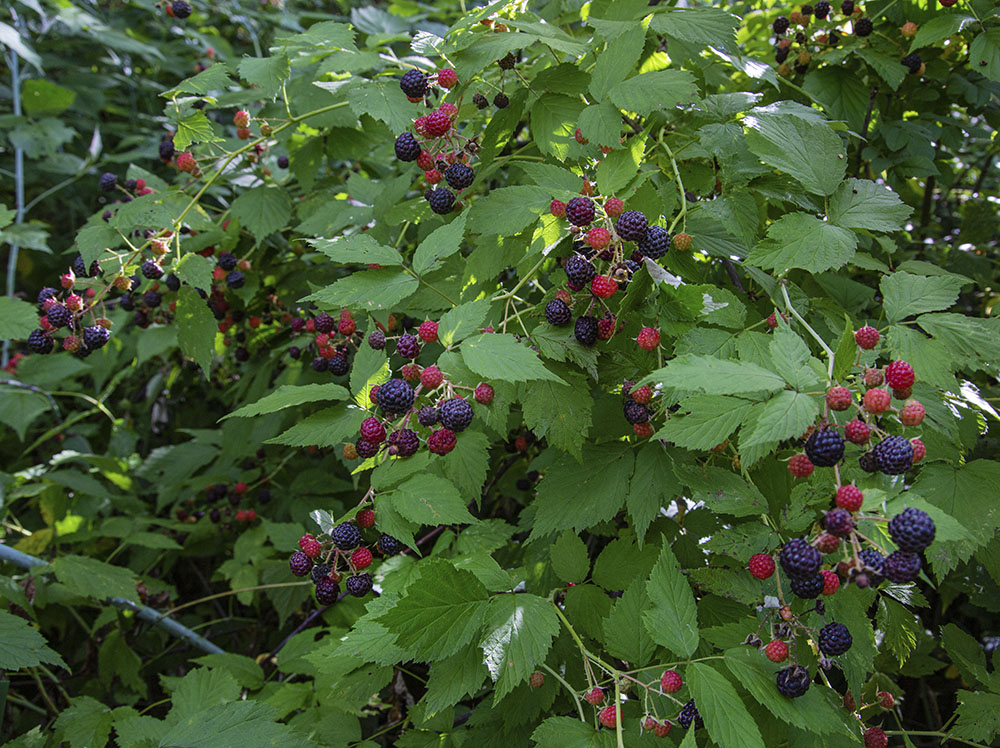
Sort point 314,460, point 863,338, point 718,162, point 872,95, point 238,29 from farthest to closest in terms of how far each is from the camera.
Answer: point 238,29 < point 314,460 < point 872,95 < point 718,162 < point 863,338

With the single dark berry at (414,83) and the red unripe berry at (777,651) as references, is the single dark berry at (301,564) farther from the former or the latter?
the single dark berry at (414,83)

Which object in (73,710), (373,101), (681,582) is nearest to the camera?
(681,582)

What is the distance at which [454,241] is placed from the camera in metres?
1.63

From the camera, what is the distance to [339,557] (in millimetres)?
1593

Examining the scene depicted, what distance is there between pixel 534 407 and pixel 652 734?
2.50ft

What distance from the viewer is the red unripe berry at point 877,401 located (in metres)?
1.15

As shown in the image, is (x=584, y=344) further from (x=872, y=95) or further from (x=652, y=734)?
(x=872, y=95)

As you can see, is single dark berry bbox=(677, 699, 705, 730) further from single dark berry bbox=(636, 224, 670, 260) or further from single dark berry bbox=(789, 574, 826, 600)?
single dark berry bbox=(636, 224, 670, 260)

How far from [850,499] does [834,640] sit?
1.18ft

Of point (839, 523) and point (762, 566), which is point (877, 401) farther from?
point (762, 566)

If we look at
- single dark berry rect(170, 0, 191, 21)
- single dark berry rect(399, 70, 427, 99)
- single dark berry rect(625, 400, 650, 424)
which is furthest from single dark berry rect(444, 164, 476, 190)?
single dark berry rect(170, 0, 191, 21)

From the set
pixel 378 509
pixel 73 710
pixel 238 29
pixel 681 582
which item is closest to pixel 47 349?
pixel 73 710

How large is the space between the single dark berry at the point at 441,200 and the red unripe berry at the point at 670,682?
132cm

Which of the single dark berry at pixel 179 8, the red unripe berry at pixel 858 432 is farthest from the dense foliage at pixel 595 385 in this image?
the single dark berry at pixel 179 8
